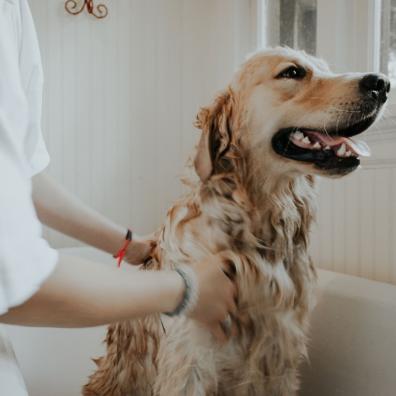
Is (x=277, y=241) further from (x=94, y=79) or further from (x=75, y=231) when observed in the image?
(x=94, y=79)

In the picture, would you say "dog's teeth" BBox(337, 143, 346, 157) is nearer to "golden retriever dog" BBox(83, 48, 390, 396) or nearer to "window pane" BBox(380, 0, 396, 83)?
"golden retriever dog" BBox(83, 48, 390, 396)

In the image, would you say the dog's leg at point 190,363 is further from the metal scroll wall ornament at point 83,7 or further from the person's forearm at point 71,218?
the metal scroll wall ornament at point 83,7

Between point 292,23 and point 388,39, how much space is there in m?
0.44

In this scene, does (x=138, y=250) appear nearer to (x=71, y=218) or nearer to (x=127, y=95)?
(x=71, y=218)

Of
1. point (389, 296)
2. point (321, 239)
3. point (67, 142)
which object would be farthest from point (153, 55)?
point (389, 296)

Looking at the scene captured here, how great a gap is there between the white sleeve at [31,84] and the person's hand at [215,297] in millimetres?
392

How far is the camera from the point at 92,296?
0.51 metres

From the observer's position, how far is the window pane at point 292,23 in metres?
1.56

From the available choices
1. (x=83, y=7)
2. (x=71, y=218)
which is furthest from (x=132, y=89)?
(x=71, y=218)

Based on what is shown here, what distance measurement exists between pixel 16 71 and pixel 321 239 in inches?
41.3

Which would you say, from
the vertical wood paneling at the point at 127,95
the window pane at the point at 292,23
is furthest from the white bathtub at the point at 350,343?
the vertical wood paneling at the point at 127,95

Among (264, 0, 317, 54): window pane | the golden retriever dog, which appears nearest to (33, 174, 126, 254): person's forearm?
the golden retriever dog

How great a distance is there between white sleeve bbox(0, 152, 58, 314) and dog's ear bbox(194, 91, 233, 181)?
1.22 ft

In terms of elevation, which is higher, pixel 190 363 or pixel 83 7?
pixel 83 7
